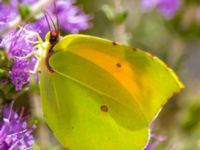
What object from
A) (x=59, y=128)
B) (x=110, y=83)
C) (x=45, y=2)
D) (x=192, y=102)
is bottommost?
(x=192, y=102)

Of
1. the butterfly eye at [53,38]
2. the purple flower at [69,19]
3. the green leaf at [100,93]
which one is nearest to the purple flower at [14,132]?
the green leaf at [100,93]

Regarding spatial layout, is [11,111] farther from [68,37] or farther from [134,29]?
[134,29]

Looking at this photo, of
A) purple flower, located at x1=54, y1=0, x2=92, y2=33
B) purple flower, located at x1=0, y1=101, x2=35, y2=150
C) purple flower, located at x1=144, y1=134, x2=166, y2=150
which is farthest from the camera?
purple flower, located at x1=54, y1=0, x2=92, y2=33

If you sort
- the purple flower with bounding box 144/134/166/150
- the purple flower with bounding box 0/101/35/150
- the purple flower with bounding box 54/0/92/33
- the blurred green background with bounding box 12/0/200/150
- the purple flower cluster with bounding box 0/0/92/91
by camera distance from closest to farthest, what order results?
1. the purple flower with bounding box 0/101/35/150
2. the purple flower cluster with bounding box 0/0/92/91
3. the purple flower with bounding box 144/134/166/150
4. the purple flower with bounding box 54/0/92/33
5. the blurred green background with bounding box 12/0/200/150

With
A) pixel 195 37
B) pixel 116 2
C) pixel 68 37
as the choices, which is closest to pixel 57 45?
pixel 68 37

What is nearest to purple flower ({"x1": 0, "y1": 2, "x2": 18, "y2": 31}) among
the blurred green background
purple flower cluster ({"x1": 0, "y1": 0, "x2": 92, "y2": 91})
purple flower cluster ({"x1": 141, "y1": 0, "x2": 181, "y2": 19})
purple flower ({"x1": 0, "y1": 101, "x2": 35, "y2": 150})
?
purple flower cluster ({"x1": 0, "y1": 0, "x2": 92, "y2": 91})

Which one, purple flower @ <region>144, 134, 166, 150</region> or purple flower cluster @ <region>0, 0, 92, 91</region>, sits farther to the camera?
purple flower @ <region>144, 134, 166, 150</region>

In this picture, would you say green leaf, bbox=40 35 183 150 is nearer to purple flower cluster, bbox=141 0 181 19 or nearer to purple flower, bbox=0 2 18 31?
purple flower, bbox=0 2 18 31

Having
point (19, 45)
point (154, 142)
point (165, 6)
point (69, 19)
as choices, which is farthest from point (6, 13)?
point (165, 6)
